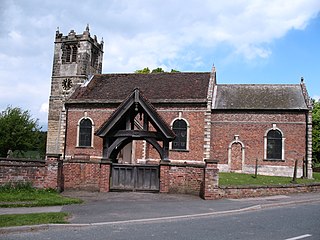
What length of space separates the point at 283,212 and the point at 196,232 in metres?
5.19

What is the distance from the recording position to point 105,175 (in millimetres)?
15484

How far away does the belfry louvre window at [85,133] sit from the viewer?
30.8 meters

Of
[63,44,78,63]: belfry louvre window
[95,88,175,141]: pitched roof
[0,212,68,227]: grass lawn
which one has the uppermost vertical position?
[63,44,78,63]: belfry louvre window

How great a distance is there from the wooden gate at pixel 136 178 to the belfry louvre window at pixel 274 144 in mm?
16302

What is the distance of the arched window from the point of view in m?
30.8

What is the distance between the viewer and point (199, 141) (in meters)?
28.4

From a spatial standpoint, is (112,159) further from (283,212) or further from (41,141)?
(41,141)

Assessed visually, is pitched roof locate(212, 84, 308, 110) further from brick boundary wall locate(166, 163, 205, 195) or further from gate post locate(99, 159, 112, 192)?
gate post locate(99, 159, 112, 192)

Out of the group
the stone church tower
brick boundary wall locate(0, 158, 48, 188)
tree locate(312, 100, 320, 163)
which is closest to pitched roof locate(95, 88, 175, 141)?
brick boundary wall locate(0, 158, 48, 188)

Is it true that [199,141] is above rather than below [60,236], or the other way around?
above

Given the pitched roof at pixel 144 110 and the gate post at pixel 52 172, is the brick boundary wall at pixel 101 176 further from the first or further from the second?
the pitched roof at pixel 144 110

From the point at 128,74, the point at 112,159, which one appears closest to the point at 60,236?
the point at 112,159

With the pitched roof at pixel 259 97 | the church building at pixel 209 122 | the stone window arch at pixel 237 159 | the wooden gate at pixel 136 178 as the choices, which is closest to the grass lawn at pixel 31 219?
the wooden gate at pixel 136 178

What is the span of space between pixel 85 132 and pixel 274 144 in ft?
54.0
